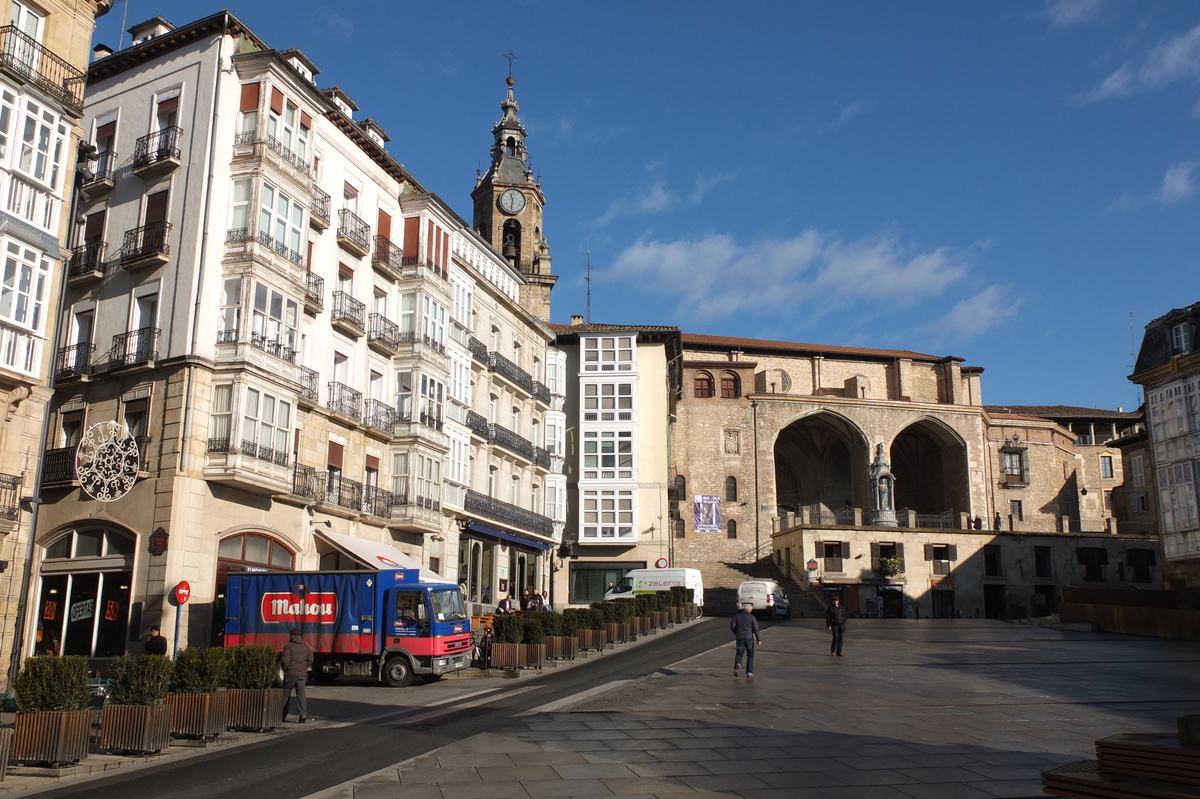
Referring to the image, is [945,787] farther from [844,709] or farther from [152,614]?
[152,614]

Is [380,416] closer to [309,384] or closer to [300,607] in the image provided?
Result: [309,384]

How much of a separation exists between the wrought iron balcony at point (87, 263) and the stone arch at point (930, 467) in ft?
164

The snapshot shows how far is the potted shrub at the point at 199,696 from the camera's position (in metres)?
15.1

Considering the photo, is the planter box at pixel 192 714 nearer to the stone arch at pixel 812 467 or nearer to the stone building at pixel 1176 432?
the stone building at pixel 1176 432

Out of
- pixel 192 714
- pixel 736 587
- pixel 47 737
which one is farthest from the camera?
pixel 736 587

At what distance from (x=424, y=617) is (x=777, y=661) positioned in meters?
8.80

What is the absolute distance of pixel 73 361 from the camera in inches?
1117

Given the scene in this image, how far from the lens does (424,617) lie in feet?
77.4

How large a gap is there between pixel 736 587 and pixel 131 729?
1670 inches

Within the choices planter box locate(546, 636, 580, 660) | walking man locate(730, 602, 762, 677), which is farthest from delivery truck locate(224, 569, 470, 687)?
walking man locate(730, 602, 762, 677)

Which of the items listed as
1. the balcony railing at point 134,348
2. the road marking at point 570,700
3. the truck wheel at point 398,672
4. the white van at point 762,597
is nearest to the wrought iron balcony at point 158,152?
the balcony railing at point 134,348

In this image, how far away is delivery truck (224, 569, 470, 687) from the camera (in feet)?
76.9

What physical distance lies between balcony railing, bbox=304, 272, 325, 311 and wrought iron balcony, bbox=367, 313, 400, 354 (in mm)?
2813

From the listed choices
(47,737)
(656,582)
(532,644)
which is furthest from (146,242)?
(656,582)
